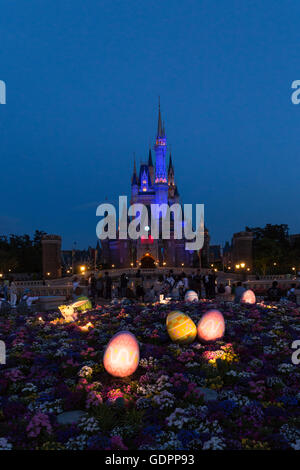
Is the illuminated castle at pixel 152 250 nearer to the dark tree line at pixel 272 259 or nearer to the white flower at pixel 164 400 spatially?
the dark tree line at pixel 272 259

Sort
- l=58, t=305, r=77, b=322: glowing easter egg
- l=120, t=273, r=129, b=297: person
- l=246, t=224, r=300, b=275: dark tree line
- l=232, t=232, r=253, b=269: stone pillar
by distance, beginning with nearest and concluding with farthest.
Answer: l=58, t=305, r=77, b=322: glowing easter egg
l=120, t=273, r=129, b=297: person
l=232, t=232, r=253, b=269: stone pillar
l=246, t=224, r=300, b=275: dark tree line

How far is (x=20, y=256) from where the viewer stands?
195ft

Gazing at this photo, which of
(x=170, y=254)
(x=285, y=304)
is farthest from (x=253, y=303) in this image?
(x=170, y=254)

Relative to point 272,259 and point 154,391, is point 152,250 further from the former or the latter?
point 154,391

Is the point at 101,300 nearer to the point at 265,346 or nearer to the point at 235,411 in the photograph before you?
the point at 265,346

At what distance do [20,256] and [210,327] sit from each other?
54.1m

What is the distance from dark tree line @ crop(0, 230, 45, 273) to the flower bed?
3978cm

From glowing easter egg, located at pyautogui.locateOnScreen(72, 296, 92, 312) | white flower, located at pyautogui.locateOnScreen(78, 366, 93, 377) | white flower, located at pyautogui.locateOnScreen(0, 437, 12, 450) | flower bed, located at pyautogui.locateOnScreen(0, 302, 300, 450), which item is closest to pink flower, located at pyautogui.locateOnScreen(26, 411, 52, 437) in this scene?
flower bed, located at pyautogui.locateOnScreen(0, 302, 300, 450)

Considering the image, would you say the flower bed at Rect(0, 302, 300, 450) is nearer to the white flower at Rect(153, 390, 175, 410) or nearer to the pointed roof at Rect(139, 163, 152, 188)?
the white flower at Rect(153, 390, 175, 410)

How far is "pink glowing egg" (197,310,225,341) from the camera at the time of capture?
1044 centimetres

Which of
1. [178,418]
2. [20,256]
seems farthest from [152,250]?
[178,418]

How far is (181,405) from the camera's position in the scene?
7.02 metres
